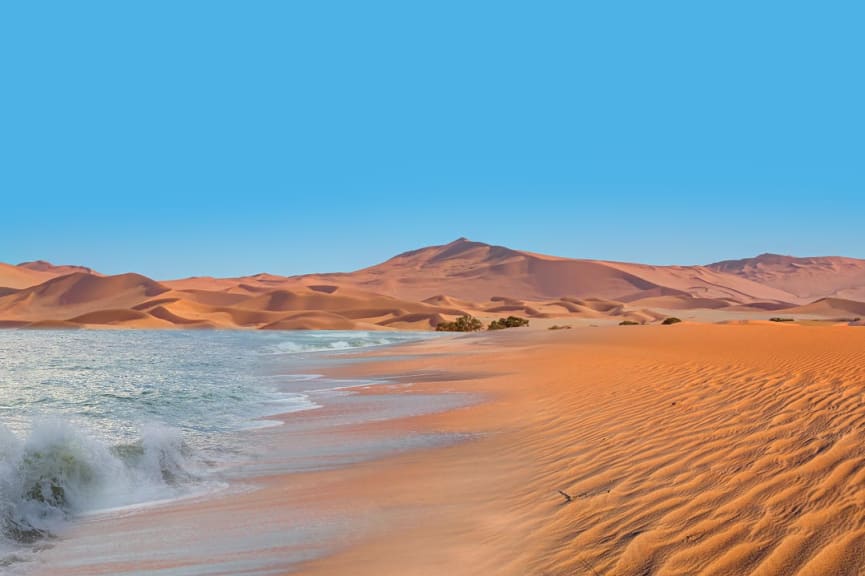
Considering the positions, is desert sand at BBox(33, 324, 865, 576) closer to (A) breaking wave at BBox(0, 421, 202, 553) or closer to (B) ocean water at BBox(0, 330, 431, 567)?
(A) breaking wave at BBox(0, 421, 202, 553)

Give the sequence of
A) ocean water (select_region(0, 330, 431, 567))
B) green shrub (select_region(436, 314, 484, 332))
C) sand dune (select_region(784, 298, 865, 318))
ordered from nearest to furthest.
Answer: ocean water (select_region(0, 330, 431, 567))
green shrub (select_region(436, 314, 484, 332))
sand dune (select_region(784, 298, 865, 318))

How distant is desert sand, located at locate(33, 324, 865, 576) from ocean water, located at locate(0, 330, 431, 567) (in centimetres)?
68

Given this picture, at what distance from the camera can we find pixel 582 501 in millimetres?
5688

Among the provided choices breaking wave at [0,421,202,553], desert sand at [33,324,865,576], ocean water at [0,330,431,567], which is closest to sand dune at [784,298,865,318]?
ocean water at [0,330,431,567]

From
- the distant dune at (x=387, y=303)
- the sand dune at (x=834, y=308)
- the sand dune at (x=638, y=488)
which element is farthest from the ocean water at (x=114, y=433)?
the sand dune at (x=834, y=308)

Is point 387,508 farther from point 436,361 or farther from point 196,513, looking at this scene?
point 436,361

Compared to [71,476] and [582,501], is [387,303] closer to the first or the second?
[71,476]

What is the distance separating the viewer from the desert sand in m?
4.34

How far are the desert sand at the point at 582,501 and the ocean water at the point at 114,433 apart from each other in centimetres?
68

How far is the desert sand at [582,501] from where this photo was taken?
14.2 ft

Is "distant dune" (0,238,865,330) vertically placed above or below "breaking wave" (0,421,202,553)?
above

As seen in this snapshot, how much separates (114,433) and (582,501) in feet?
26.2

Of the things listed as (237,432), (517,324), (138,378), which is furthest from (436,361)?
(517,324)

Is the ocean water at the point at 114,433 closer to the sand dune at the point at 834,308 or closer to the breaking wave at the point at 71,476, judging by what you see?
the breaking wave at the point at 71,476
